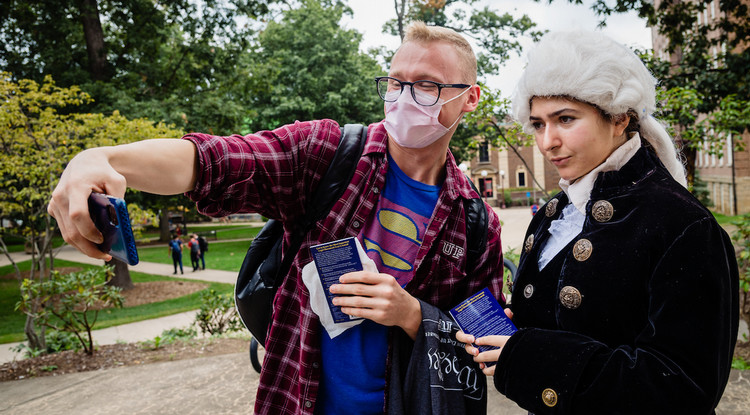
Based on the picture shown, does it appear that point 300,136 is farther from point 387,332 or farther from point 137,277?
point 137,277

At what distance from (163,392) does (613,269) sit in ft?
14.8

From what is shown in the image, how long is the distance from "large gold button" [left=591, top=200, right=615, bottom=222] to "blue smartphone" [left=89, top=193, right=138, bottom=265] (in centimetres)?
125

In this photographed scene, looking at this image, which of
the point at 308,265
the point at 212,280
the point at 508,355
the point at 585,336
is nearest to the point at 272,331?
the point at 308,265

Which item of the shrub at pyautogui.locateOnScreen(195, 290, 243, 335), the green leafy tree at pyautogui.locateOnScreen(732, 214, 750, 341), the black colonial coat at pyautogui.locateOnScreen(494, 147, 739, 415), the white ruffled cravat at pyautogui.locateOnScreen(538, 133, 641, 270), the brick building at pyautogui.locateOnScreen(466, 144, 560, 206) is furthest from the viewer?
the brick building at pyautogui.locateOnScreen(466, 144, 560, 206)

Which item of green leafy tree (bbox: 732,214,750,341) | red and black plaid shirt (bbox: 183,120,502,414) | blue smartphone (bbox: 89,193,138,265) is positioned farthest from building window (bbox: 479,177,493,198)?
blue smartphone (bbox: 89,193,138,265)

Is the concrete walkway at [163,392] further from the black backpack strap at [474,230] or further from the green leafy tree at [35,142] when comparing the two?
the green leafy tree at [35,142]

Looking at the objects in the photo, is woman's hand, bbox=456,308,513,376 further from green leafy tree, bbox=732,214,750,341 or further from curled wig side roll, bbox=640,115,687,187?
green leafy tree, bbox=732,214,750,341

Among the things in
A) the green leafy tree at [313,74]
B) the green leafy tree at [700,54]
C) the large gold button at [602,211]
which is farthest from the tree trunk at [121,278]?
the large gold button at [602,211]

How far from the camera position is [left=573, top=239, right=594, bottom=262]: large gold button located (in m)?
1.40

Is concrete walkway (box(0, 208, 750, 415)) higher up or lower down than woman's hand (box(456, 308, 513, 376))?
lower down

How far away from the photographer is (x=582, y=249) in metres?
1.42

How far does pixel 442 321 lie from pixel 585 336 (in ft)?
1.73

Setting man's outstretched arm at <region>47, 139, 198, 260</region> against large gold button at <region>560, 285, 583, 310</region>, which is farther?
large gold button at <region>560, 285, 583, 310</region>

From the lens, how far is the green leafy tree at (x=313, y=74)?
21.0m
